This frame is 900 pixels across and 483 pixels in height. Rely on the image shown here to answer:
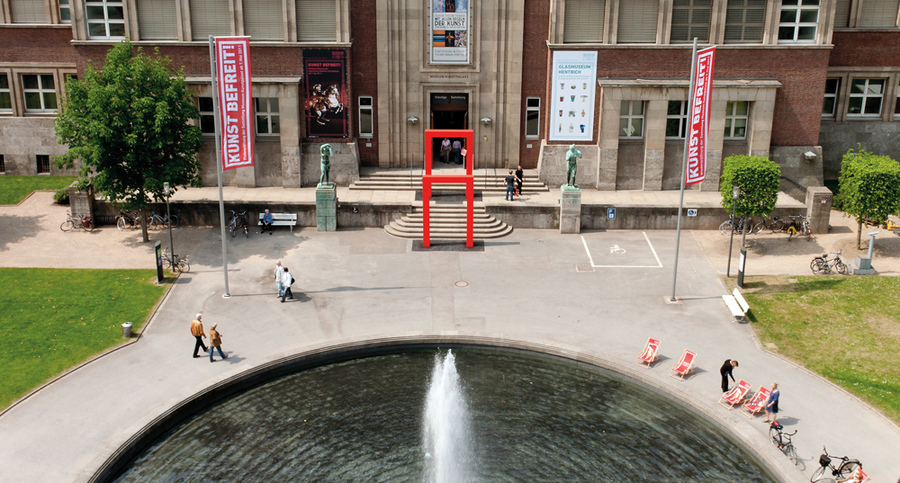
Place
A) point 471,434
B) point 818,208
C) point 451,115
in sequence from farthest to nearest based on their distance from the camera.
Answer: point 451,115, point 818,208, point 471,434

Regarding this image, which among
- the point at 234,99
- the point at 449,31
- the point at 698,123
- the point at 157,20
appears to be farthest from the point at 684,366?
the point at 157,20

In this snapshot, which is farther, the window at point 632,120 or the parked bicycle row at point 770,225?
the window at point 632,120

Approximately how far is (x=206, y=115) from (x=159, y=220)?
6161mm

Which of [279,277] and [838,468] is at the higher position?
[279,277]

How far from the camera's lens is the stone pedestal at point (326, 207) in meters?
37.3

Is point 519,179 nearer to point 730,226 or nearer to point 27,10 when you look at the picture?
point 730,226

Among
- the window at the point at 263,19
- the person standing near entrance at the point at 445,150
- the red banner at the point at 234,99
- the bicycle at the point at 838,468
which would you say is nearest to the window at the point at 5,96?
the window at the point at 263,19

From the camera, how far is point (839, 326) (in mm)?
28219

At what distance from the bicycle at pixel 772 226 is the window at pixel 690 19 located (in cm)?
949

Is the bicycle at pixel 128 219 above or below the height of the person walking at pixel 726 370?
above

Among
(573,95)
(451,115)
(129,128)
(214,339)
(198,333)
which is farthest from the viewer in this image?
(451,115)

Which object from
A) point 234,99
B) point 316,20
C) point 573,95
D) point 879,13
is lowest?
point 234,99

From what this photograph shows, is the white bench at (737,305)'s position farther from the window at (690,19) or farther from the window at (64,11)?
the window at (64,11)

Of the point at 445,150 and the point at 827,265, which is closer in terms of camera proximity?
the point at 827,265
